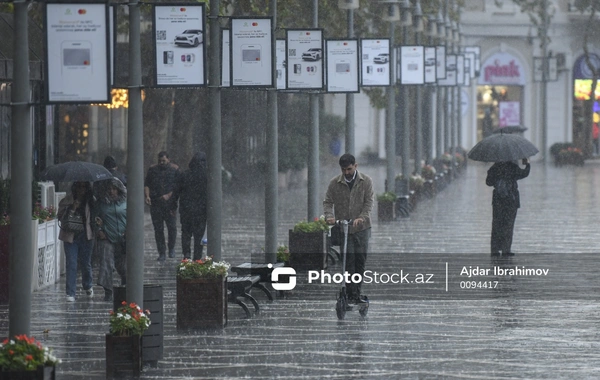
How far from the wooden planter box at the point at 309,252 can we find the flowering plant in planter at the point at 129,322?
8.41m

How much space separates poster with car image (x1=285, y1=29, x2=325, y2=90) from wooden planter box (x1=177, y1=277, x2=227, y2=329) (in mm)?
7780

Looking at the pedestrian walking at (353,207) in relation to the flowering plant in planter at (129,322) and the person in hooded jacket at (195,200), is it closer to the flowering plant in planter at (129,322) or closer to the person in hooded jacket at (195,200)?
the flowering plant in planter at (129,322)

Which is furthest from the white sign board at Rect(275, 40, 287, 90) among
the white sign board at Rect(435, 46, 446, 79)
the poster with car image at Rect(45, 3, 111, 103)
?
the white sign board at Rect(435, 46, 446, 79)

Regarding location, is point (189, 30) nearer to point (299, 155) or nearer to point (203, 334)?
point (203, 334)

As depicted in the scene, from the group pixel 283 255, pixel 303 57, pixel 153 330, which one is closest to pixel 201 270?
pixel 153 330

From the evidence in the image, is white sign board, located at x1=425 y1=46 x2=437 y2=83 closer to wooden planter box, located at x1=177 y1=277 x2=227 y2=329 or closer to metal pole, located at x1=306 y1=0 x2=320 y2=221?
metal pole, located at x1=306 y1=0 x2=320 y2=221

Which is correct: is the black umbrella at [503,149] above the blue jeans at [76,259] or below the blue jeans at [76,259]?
above

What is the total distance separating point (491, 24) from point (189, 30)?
6583cm

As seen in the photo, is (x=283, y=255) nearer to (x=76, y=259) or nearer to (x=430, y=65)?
(x=76, y=259)

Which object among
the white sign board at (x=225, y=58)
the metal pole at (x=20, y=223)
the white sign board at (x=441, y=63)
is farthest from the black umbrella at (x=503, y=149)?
the white sign board at (x=441, y=63)

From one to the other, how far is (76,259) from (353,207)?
4157 millimetres

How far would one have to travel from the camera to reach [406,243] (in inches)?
1011

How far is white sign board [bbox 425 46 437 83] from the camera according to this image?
1480 inches

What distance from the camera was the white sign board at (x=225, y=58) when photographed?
1798 cm
